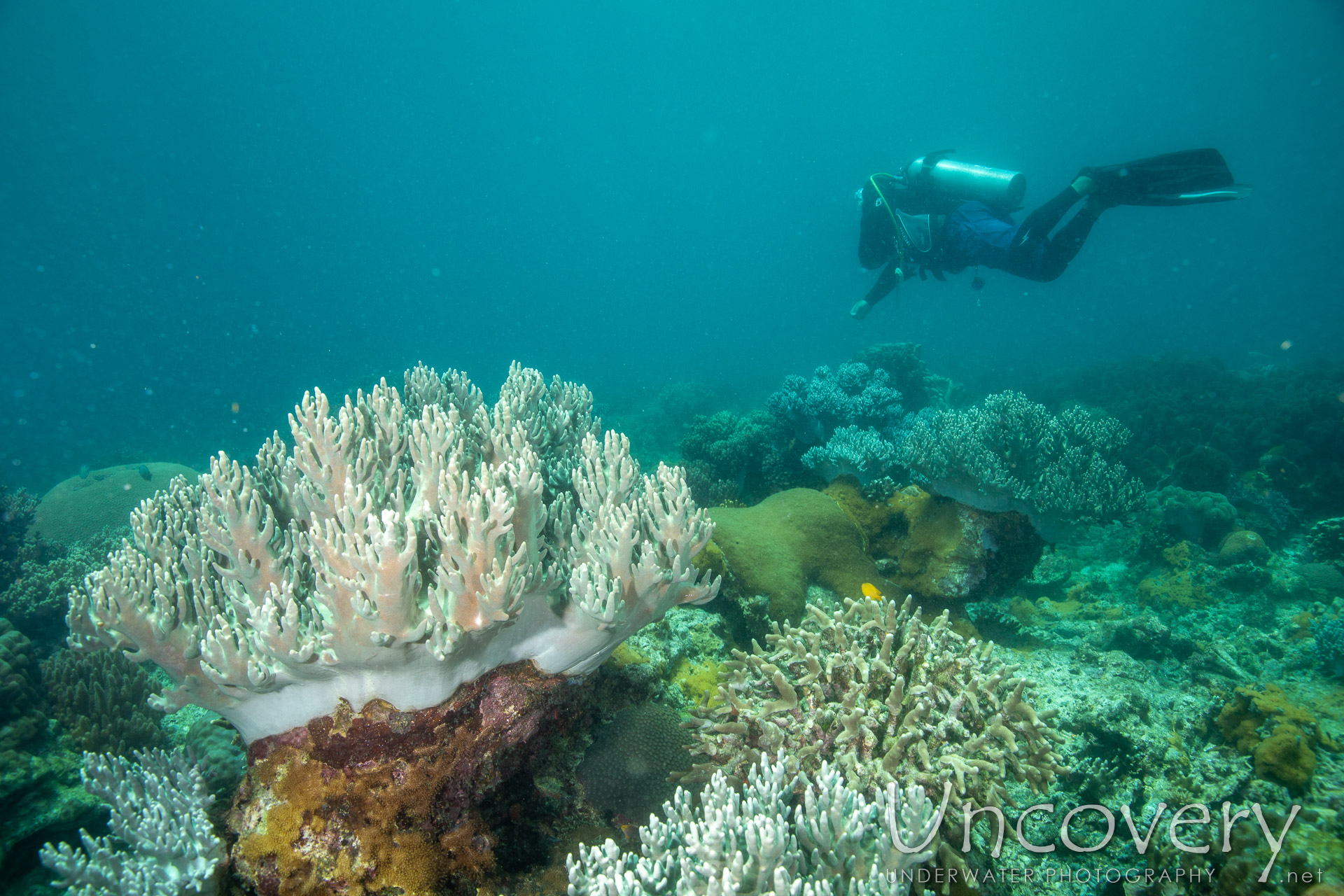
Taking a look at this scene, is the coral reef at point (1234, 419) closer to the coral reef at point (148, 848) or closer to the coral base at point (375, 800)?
the coral base at point (375, 800)

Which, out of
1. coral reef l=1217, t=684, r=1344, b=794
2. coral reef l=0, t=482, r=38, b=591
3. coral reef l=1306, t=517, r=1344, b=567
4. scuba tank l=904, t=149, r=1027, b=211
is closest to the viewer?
coral reef l=1217, t=684, r=1344, b=794

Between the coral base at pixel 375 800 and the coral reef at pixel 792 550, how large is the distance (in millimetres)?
3090

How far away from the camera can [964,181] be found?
489 inches

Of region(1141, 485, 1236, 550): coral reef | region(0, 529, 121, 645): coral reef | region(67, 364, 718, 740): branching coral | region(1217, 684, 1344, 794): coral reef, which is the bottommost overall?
region(1217, 684, 1344, 794): coral reef

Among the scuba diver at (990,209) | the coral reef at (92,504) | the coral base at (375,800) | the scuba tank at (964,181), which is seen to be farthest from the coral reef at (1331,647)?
the coral reef at (92,504)

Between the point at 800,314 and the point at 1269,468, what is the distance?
93165 mm

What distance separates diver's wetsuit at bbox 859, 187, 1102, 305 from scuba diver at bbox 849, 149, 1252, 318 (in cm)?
2

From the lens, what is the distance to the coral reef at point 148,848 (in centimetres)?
264

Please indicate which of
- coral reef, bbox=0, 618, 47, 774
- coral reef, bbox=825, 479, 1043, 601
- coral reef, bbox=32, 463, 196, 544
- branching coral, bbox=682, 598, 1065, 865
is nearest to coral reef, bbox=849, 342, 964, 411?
coral reef, bbox=825, 479, 1043, 601

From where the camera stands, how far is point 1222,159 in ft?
34.5

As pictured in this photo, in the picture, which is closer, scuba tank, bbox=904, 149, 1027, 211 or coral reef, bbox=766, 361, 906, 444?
coral reef, bbox=766, 361, 906, 444

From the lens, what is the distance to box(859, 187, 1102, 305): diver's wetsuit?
35.6ft

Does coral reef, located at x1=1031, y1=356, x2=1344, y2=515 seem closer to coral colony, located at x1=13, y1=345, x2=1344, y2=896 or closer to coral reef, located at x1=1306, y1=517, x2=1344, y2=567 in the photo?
coral reef, located at x1=1306, y1=517, x2=1344, y2=567

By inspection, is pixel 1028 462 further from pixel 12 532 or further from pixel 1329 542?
pixel 12 532
